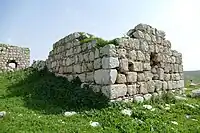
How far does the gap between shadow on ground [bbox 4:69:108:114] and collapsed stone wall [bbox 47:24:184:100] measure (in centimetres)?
32

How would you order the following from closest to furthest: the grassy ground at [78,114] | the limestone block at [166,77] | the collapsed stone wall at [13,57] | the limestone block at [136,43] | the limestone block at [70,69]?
the grassy ground at [78,114]
the limestone block at [136,43]
the limestone block at [70,69]
the limestone block at [166,77]
the collapsed stone wall at [13,57]

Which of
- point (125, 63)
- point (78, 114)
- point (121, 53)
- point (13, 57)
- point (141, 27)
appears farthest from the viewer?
point (13, 57)

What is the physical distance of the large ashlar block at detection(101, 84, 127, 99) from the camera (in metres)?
7.42

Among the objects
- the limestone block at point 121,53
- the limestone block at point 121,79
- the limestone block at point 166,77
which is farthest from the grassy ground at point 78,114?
the limestone block at point 121,53

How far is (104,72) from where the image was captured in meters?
7.66

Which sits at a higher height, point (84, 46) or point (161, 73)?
point (84, 46)

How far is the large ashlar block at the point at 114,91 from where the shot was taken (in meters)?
7.42

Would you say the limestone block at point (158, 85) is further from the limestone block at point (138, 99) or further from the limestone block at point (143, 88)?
the limestone block at point (138, 99)

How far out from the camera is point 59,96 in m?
8.30

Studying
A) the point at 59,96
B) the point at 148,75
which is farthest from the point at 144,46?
the point at 59,96

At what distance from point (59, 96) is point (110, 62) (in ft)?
7.12

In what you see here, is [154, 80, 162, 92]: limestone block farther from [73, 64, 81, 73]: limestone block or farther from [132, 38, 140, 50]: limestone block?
[73, 64, 81, 73]: limestone block

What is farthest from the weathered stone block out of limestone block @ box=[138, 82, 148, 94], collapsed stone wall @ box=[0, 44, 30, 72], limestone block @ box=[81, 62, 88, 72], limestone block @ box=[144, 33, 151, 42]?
collapsed stone wall @ box=[0, 44, 30, 72]

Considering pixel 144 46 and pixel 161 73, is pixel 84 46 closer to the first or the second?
pixel 144 46
